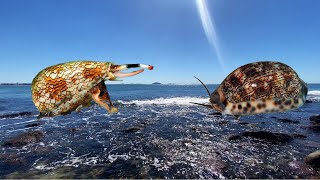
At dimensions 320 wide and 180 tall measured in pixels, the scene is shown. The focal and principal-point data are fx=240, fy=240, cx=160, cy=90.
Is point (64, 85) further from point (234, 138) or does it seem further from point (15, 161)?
point (234, 138)

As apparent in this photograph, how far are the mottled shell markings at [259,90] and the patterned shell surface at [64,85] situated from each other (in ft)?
3.48

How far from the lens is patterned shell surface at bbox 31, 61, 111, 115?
5.97 feet

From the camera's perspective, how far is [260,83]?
2088 millimetres

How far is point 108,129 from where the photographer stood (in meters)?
40.5

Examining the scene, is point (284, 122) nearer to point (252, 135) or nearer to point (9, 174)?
point (252, 135)

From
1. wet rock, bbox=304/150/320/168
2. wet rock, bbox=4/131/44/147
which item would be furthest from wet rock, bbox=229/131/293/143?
wet rock, bbox=4/131/44/147

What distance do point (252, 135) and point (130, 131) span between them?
18398 millimetres

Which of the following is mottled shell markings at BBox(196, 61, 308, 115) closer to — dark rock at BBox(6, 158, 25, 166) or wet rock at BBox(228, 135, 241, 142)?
dark rock at BBox(6, 158, 25, 166)

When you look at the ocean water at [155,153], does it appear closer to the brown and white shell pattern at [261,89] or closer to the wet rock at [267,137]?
the wet rock at [267,137]

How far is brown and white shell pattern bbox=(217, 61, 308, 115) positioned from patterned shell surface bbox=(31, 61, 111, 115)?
1.10m

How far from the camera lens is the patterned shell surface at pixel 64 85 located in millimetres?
1819

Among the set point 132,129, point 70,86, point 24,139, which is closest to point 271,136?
point 132,129

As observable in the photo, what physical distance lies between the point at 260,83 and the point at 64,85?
Answer: 163 cm

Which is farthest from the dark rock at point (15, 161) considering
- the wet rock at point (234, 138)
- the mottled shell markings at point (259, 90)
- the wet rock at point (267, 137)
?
the mottled shell markings at point (259, 90)
